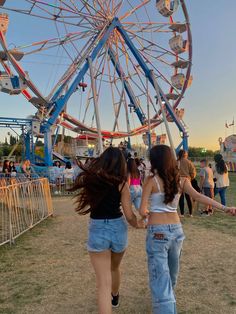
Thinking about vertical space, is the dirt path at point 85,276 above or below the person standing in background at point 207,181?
below

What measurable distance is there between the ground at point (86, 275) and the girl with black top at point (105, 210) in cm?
82

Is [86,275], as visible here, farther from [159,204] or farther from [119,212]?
[159,204]

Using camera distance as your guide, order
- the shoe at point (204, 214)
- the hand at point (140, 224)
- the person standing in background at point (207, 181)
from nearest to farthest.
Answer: the hand at point (140, 224) < the shoe at point (204, 214) < the person standing in background at point (207, 181)

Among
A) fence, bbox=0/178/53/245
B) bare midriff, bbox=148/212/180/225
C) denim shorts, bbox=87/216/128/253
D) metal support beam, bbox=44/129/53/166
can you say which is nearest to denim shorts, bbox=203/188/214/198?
fence, bbox=0/178/53/245

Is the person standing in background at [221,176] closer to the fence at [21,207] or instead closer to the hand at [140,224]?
the fence at [21,207]

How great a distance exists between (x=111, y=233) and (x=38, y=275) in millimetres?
2214

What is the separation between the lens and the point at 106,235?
9.60 ft

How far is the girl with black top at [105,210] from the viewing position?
2.92 m

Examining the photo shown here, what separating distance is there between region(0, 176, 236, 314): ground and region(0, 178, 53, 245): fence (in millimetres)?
357

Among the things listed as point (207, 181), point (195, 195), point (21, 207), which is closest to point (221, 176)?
point (207, 181)

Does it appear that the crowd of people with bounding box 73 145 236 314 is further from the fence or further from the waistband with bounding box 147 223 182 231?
the fence

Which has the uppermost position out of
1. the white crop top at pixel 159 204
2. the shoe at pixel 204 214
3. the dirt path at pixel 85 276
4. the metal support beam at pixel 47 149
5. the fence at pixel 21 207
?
the metal support beam at pixel 47 149

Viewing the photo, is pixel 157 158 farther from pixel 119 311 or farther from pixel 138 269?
pixel 138 269

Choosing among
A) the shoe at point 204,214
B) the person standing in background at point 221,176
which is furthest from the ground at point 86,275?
the person standing in background at point 221,176
